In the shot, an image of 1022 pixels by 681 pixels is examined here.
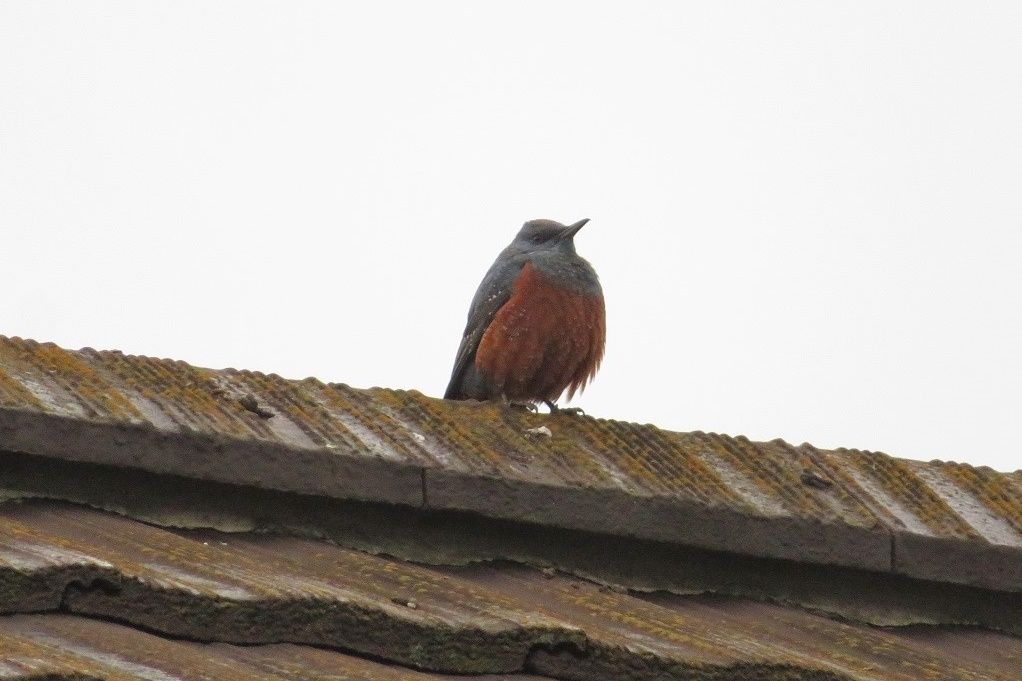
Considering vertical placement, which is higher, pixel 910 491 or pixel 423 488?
pixel 910 491

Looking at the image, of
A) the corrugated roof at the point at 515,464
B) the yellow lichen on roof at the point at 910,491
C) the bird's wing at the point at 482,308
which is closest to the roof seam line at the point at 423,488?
the corrugated roof at the point at 515,464

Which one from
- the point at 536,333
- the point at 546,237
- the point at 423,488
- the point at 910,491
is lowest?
the point at 423,488

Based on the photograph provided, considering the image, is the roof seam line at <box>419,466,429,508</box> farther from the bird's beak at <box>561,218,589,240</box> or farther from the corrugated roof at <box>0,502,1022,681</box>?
the bird's beak at <box>561,218,589,240</box>

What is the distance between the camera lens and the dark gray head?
6.75 meters

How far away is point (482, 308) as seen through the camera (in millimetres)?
6461

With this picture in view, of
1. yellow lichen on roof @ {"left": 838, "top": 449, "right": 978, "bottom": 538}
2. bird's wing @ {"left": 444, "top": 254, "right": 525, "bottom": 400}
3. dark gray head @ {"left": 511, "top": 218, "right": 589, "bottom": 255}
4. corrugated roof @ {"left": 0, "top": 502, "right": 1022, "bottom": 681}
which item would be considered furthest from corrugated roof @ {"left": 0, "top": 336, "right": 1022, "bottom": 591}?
dark gray head @ {"left": 511, "top": 218, "right": 589, "bottom": 255}

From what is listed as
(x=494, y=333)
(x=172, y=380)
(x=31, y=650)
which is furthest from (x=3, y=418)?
(x=494, y=333)

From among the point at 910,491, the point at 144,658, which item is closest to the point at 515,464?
the point at 910,491

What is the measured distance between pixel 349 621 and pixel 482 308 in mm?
4042

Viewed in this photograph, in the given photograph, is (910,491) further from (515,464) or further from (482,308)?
(482,308)

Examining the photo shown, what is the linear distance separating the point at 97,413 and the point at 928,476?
2014mm

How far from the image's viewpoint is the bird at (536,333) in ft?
20.1

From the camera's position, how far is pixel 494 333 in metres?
6.21

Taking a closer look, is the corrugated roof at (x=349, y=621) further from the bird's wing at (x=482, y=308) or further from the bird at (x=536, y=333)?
the bird's wing at (x=482, y=308)
